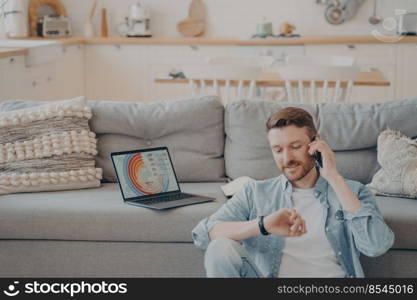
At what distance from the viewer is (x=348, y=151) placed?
121 inches

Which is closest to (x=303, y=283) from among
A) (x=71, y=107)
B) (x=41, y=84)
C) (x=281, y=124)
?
(x=281, y=124)

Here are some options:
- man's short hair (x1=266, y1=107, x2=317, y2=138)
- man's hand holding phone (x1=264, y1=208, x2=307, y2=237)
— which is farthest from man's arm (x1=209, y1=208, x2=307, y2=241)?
man's short hair (x1=266, y1=107, x2=317, y2=138)

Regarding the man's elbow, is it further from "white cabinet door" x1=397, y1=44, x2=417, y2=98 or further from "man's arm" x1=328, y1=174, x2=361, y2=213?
"white cabinet door" x1=397, y1=44, x2=417, y2=98

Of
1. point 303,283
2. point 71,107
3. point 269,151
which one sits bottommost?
point 303,283

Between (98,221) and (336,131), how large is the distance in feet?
3.59

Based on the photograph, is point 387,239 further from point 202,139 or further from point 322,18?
point 322,18

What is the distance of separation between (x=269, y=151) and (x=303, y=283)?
1078mm

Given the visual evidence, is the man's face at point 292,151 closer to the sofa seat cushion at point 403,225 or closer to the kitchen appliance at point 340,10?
the sofa seat cushion at point 403,225

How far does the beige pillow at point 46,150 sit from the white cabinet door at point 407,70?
363cm

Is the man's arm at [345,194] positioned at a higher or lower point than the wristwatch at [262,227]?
higher

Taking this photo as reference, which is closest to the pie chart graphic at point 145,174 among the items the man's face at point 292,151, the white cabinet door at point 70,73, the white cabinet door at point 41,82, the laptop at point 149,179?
the laptop at point 149,179

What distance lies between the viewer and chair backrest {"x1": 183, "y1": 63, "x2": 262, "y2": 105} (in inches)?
167

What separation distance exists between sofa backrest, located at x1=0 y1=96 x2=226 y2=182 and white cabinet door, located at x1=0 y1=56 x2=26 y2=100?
4.58 feet

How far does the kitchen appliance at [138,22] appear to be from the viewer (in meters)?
6.43
